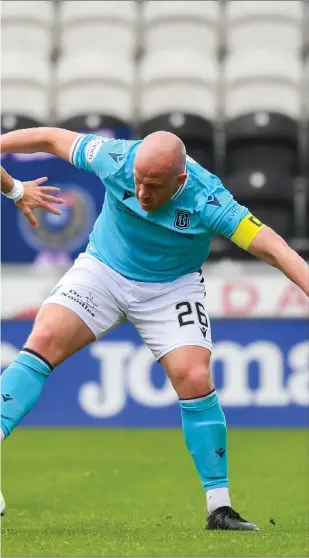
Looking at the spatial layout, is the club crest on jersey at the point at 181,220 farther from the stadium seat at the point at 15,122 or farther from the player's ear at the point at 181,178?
the stadium seat at the point at 15,122

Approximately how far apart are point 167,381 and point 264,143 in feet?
14.5

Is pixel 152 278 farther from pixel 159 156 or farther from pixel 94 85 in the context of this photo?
pixel 94 85

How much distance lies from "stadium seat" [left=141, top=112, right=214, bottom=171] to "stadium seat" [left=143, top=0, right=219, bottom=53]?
2.48 metres

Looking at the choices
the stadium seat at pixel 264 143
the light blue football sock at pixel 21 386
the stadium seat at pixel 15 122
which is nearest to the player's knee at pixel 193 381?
the light blue football sock at pixel 21 386

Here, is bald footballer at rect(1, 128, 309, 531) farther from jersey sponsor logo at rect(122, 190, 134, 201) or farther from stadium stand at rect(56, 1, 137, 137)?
stadium stand at rect(56, 1, 137, 137)

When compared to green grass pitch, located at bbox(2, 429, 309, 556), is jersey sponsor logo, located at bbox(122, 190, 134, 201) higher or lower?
higher

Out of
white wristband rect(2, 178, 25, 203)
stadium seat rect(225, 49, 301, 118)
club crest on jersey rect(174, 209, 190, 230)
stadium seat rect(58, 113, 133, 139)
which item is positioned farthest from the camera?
stadium seat rect(225, 49, 301, 118)

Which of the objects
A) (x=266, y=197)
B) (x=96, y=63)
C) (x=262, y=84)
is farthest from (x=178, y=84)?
(x=266, y=197)

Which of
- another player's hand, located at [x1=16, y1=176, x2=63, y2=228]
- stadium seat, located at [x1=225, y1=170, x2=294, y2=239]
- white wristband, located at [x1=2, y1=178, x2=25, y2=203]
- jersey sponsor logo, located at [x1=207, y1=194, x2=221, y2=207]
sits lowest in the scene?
stadium seat, located at [x1=225, y1=170, x2=294, y2=239]

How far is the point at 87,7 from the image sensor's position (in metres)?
16.2

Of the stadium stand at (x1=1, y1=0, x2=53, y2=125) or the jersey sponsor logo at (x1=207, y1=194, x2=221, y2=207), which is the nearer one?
the jersey sponsor logo at (x1=207, y1=194, x2=221, y2=207)

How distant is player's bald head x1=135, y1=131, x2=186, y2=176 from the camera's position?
4695mm

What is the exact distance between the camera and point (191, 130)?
13664 mm

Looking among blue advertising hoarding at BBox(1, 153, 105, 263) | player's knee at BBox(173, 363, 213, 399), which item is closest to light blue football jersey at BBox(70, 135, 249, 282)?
player's knee at BBox(173, 363, 213, 399)
